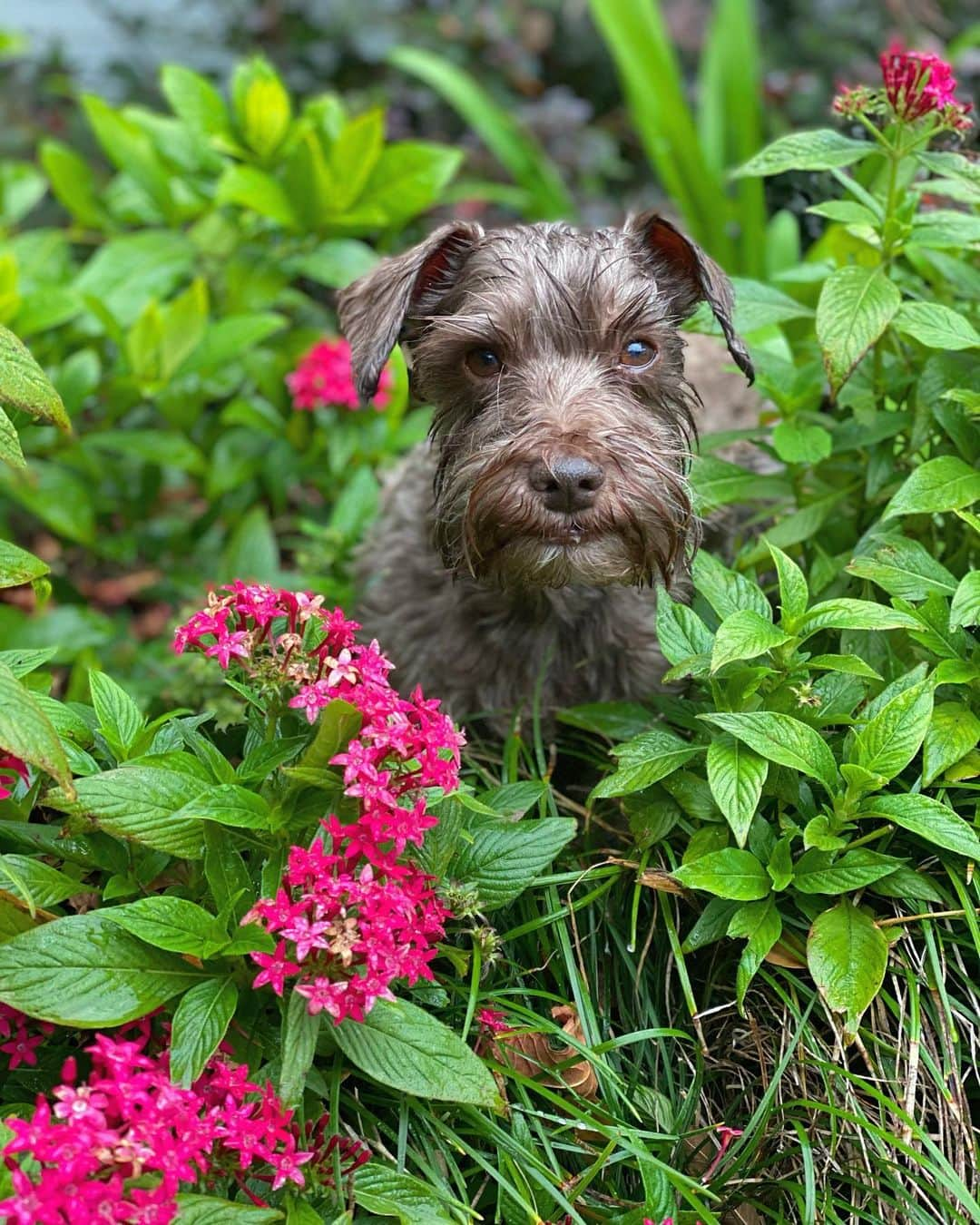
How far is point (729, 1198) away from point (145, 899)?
139 cm

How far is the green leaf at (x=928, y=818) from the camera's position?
2.84 m

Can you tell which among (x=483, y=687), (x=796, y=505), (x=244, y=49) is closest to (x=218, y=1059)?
(x=483, y=687)

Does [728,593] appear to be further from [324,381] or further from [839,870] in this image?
[324,381]

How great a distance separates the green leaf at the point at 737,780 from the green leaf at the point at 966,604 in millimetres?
534

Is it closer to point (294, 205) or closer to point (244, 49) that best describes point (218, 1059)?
point (294, 205)

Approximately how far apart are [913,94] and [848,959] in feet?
6.66

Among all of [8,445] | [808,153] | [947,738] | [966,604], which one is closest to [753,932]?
[947,738]

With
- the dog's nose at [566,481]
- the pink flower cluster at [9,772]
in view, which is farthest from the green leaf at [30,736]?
the dog's nose at [566,481]

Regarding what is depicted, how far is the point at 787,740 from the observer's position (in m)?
2.93

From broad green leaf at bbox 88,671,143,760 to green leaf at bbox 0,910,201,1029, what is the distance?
395 mm

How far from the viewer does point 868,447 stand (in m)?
3.90

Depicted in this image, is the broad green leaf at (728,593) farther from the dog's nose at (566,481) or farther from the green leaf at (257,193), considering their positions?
the green leaf at (257,193)

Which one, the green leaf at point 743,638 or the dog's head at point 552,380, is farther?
the dog's head at point 552,380

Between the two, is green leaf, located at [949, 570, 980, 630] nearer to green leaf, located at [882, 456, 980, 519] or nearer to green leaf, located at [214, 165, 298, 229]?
green leaf, located at [882, 456, 980, 519]
